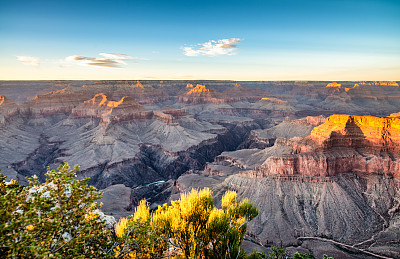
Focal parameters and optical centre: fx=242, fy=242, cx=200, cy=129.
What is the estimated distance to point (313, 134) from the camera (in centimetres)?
7488

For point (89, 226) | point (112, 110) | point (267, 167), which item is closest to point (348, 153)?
point (267, 167)

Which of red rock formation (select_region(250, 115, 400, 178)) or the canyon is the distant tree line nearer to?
the canyon

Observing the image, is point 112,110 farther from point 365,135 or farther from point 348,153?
point 365,135

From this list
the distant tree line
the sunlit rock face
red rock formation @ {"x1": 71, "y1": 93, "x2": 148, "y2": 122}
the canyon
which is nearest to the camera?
the distant tree line

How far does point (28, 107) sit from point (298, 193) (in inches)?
7000

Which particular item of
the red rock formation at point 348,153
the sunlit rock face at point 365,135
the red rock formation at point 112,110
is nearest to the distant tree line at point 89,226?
the red rock formation at point 348,153

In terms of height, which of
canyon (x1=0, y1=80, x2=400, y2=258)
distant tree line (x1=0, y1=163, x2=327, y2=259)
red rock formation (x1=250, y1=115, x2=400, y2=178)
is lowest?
canyon (x1=0, y1=80, x2=400, y2=258)

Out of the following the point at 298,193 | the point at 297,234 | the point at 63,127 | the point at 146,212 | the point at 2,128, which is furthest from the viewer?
the point at 63,127

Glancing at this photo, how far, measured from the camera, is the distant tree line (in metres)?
10.4

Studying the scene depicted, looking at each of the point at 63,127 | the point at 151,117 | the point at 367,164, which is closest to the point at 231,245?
the point at 367,164

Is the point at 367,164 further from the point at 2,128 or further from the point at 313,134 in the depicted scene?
the point at 2,128

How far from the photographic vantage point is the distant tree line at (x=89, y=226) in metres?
10.4

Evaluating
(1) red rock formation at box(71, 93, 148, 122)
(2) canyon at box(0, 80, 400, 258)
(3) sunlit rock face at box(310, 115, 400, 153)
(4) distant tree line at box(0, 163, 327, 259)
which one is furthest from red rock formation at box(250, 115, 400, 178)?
(1) red rock formation at box(71, 93, 148, 122)

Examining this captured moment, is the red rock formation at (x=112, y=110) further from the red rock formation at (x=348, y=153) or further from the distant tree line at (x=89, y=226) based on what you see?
the distant tree line at (x=89, y=226)
